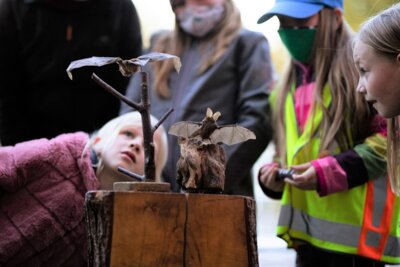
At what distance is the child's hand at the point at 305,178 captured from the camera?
286 cm

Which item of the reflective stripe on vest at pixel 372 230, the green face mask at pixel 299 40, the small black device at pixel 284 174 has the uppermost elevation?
the green face mask at pixel 299 40

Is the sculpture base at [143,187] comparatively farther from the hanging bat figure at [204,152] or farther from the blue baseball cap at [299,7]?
the blue baseball cap at [299,7]

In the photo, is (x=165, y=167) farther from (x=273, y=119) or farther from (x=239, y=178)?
(x=273, y=119)

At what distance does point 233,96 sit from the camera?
11.2ft

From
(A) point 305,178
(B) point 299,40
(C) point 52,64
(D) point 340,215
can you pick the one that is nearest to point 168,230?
(A) point 305,178

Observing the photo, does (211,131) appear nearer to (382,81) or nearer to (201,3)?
(382,81)

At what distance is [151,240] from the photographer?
6.70 feet

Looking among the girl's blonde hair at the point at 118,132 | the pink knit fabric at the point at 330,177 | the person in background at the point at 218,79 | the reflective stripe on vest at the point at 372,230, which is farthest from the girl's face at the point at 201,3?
the reflective stripe on vest at the point at 372,230

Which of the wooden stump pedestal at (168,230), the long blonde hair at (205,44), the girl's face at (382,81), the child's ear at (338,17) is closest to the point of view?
the wooden stump pedestal at (168,230)

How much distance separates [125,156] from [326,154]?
2.72 feet

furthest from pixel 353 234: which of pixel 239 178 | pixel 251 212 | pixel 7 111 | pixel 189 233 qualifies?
pixel 7 111

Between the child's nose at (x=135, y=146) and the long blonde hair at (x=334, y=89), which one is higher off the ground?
the long blonde hair at (x=334, y=89)

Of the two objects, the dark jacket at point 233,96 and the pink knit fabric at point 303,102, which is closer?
the pink knit fabric at point 303,102

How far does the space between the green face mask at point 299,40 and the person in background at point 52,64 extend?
0.88 metres
